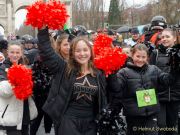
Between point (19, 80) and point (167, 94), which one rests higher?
point (19, 80)

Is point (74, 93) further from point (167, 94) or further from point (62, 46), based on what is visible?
point (167, 94)

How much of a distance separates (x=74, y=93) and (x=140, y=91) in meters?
1.27

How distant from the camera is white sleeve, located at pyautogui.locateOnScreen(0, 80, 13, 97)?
4.63 metres

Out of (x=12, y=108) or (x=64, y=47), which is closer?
(x=12, y=108)

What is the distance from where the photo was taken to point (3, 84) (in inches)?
184

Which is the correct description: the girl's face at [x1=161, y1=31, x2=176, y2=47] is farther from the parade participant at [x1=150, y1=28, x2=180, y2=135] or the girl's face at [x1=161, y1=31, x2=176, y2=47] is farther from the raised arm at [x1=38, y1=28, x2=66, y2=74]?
the raised arm at [x1=38, y1=28, x2=66, y2=74]

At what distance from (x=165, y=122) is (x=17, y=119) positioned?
7.17 ft

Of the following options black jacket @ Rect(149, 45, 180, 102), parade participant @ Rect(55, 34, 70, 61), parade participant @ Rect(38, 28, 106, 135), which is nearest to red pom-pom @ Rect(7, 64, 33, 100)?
parade participant @ Rect(38, 28, 106, 135)

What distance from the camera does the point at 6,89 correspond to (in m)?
4.63

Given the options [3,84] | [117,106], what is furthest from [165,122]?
[3,84]

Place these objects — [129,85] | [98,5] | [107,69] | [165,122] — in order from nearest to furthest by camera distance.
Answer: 1. [107,69]
2. [129,85]
3. [165,122]
4. [98,5]

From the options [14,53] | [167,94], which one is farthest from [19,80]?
[167,94]

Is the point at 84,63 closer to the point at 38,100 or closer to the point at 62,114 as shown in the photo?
the point at 62,114

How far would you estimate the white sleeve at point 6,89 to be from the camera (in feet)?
15.2
